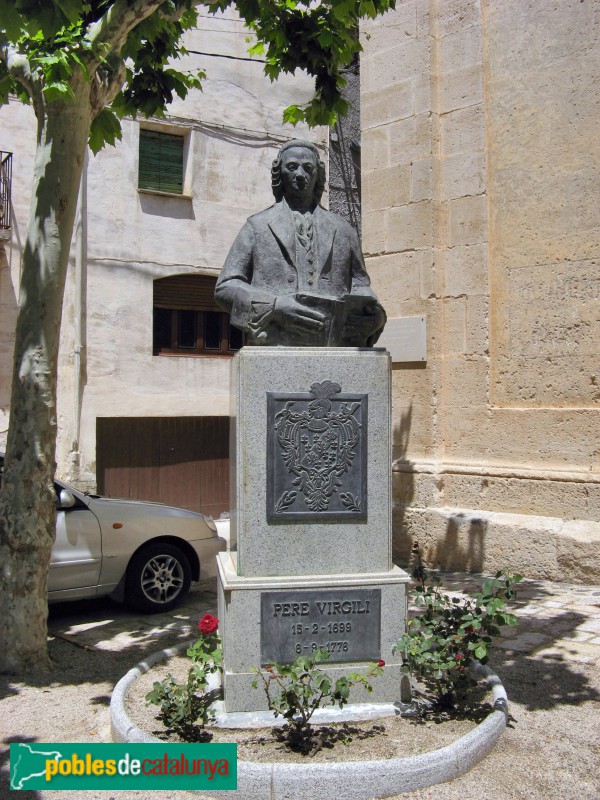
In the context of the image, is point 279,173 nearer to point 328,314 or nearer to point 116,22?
point 328,314

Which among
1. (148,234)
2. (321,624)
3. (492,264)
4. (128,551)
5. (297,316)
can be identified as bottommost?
(128,551)

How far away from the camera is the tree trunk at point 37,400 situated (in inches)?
205

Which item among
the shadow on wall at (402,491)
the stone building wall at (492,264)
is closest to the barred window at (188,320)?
the stone building wall at (492,264)

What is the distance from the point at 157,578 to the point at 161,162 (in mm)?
8167

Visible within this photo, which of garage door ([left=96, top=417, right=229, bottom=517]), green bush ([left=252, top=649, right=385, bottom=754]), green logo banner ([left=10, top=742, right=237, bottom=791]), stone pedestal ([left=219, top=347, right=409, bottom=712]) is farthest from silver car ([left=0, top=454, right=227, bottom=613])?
garage door ([left=96, top=417, right=229, bottom=517])

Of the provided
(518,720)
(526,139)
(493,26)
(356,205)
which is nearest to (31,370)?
(518,720)

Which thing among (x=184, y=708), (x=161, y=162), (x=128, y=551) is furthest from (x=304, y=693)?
(x=161, y=162)

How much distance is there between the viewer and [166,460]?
42.3 feet

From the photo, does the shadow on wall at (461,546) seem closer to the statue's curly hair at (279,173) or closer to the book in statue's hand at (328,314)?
the book in statue's hand at (328,314)

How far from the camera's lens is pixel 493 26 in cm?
840

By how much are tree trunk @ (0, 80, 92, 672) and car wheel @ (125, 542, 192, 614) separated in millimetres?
1681

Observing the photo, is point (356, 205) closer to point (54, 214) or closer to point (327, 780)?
point (54, 214)

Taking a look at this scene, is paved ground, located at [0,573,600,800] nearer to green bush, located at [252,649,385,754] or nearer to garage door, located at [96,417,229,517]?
green bush, located at [252,649,385,754]

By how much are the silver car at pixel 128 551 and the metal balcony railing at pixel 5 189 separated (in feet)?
18.7
